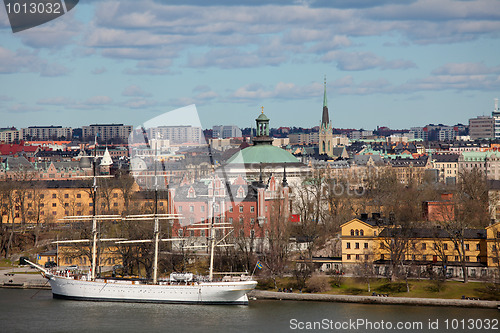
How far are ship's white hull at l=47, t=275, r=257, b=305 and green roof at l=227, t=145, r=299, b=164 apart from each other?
28.6 m

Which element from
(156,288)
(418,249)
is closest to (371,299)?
(418,249)

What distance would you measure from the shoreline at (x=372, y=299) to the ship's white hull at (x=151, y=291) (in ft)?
4.15

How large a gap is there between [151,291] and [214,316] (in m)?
6.53

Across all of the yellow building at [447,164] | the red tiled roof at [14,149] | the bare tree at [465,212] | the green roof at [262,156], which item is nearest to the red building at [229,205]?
the bare tree at [465,212]

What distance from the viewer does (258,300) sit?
175 feet

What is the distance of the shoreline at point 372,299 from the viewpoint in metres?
49.4

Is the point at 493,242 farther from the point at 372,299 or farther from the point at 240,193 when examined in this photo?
the point at 240,193

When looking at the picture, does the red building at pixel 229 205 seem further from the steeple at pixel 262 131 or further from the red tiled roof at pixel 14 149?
the red tiled roof at pixel 14 149

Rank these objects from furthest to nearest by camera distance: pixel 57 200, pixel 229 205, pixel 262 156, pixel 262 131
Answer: pixel 262 131 < pixel 262 156 < pixel 57 200 < pixel 229 205

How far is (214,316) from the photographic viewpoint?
49.8m

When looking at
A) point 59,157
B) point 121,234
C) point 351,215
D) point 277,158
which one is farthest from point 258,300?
point 59,157

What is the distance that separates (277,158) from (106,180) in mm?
15358

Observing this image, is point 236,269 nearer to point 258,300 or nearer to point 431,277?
point 258,300

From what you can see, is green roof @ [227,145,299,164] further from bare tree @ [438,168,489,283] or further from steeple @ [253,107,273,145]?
bare tree @ [438,168,489,283]
